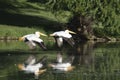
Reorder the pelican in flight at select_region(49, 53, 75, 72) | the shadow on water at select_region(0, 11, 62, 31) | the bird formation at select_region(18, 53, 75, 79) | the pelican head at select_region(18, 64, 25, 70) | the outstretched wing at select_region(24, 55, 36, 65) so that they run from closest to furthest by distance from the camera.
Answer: the bird formation at select_region(18, 53, 75, 79), the pelican in flight at select_region(49, 53, 75, 72), the pelican head at select_region(18, 64, 25, 70), the outstretched wing at select_region(24, 55, 36, 65), the shadow on water at select_region(0, 11, 62, 31)

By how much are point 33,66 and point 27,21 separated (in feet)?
122

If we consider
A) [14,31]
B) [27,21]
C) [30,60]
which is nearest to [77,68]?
[30,60]

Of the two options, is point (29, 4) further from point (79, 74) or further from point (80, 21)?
point (79, 74)

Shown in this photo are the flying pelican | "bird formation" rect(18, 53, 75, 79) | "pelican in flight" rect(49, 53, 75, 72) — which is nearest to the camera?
the flying pelican

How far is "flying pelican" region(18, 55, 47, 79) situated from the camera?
88.8 ft

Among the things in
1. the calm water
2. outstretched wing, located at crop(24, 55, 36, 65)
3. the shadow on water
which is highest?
the shadow on water

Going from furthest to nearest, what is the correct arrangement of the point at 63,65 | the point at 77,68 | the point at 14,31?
the point at 14,31, the point at 63,65, the point at 77,68

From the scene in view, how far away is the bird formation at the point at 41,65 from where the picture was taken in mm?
27623

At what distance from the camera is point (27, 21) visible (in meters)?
66.7

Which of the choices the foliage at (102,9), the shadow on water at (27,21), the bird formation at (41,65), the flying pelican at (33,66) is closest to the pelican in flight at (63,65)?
the bird formation at (41,65)

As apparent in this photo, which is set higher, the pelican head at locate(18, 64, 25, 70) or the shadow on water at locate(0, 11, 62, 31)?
the shadow on water at locate(0, 11, 62, 31)

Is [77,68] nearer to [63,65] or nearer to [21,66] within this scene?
[63,65]

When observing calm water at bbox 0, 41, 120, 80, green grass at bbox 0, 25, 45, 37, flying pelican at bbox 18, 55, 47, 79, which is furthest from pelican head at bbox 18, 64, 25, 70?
green grass at bbox 0, 25, 45, 37

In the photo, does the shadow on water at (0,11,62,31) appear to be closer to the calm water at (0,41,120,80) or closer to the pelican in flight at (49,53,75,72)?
the calm water at (0,41,120,80)
